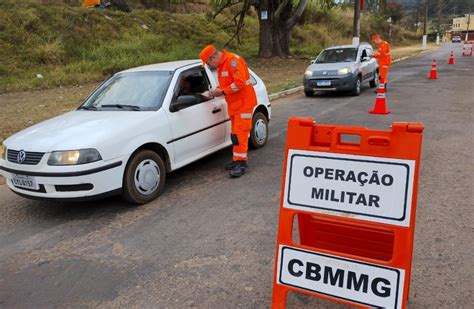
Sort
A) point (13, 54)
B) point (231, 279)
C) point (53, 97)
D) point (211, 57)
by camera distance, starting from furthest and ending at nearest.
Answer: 1. point (13, 54)
2. point (53, 97)
3. point (211, 57)
4. point (231, 279)

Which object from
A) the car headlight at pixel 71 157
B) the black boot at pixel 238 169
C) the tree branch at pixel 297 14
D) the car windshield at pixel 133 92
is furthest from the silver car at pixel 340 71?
the car headlight at pixel 71 157

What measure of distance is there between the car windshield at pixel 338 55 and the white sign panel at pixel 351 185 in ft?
38.3

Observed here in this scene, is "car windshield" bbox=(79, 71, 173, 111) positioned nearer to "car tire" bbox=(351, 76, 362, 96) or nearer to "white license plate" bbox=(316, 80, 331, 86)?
"white license plate" bbox=(316, 80, 331, 86)

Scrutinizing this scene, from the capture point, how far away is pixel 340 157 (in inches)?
96.2

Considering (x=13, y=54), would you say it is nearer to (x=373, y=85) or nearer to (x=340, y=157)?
(x=373, y=85)

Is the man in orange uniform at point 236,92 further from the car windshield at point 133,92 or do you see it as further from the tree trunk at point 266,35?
the tree trunk at point 266,35

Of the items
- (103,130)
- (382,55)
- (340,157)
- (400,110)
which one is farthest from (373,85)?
(340,157)

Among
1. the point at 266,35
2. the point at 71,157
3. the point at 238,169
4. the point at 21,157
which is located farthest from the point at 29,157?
the point at 266,35

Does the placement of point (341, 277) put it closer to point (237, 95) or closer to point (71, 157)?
point (71, 157)

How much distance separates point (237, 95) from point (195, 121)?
67cm

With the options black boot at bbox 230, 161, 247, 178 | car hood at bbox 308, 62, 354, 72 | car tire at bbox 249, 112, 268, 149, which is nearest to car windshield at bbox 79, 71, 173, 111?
black boot at bbox 230, 161, 247, 178

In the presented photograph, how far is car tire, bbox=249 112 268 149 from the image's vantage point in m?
6.93

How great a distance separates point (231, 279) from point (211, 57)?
321 cm

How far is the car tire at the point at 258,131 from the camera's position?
6934 millimetres
